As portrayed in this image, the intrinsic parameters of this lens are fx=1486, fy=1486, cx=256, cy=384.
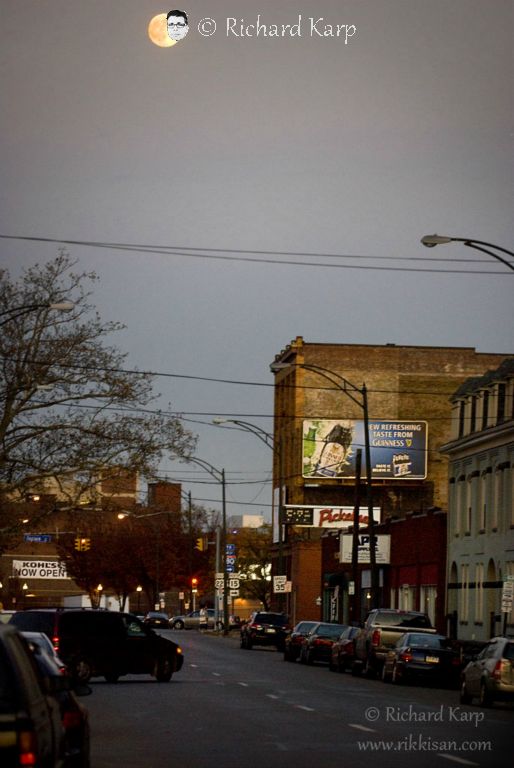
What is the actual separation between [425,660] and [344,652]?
22.6 feet

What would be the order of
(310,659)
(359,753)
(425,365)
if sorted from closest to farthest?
(359,753) < (310,659) < (425,365)

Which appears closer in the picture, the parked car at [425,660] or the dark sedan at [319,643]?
the parked car at [425,660]

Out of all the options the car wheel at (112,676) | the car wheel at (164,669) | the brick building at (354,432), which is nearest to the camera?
the car wheel at (112,676)

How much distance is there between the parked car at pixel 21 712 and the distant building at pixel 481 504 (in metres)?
40.7

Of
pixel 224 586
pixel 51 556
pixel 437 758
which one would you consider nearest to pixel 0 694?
pixel 437 758

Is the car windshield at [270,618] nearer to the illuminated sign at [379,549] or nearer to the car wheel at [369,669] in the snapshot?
the illuminated sign at [379,549]

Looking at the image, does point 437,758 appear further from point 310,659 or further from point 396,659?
point 310,659

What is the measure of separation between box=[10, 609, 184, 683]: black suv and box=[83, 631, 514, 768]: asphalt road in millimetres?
457

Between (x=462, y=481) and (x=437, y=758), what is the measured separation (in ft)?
136

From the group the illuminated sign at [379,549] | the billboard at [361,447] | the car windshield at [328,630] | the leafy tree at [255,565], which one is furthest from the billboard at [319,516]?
the leafy tree at [255,565]

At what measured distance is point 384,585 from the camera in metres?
70.4

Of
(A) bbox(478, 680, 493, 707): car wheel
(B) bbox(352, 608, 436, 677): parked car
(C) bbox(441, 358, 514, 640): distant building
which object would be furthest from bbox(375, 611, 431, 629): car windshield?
(A) bbox(478, 680, 493, 707): car wheel

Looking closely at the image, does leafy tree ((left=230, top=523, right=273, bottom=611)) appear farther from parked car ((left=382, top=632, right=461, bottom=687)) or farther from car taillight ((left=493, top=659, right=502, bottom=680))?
car taillight ((left=493, top=659, right=502, bottom=680))

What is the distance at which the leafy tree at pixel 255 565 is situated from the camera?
13612 cm
